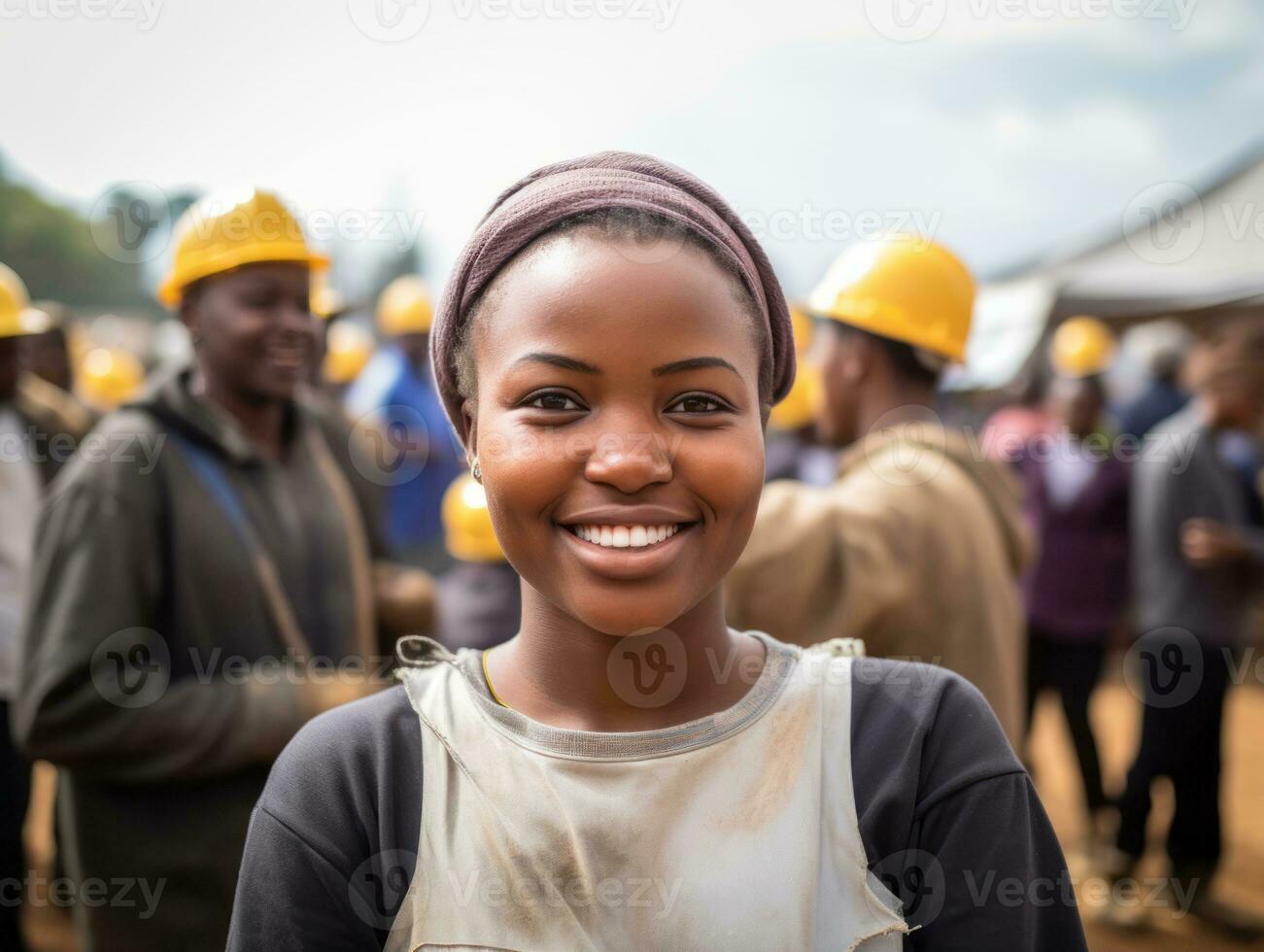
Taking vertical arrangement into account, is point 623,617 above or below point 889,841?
above

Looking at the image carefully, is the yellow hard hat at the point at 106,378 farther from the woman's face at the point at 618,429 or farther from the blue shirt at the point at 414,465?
the woman's face at the point at 618,429

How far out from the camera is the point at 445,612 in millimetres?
4723

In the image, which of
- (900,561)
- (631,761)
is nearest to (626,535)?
(631,761)

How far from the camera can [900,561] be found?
110 inches

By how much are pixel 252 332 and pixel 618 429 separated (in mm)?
2020

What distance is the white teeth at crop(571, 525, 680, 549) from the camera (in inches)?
51.3

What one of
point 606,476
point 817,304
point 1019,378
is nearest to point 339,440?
point 817,304

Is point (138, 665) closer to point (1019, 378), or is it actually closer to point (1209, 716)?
point (1209, 716)

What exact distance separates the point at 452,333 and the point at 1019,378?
9439mm

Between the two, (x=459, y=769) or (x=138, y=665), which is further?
(x=138, y=665)

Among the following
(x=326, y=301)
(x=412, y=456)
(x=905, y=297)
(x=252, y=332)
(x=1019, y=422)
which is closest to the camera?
(x=252, y=332)

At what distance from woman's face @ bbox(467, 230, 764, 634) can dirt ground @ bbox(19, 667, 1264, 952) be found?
4444mm

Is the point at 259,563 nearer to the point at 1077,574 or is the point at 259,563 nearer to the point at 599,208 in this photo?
the point at 599,208

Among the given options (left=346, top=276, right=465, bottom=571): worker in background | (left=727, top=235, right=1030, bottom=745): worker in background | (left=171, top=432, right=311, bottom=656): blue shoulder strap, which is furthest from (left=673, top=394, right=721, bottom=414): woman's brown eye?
(left=346, top=276, right=465, bottom=571): worker in background
